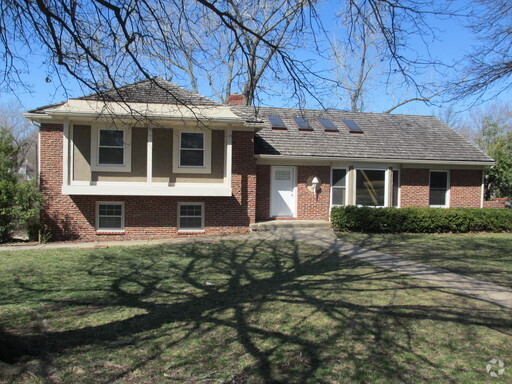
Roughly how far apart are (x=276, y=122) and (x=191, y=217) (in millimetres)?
5728

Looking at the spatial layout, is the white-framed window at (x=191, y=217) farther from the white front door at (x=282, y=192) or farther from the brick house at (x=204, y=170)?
the white front door at (x=282, y=192)

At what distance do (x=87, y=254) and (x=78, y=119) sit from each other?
180 inches

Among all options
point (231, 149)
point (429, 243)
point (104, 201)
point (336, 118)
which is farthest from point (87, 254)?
point (336, 118)

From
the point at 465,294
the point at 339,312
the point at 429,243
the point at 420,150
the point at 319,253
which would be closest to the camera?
the point at 339,312

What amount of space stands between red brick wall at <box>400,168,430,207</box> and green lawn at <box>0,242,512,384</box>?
28.7 ft

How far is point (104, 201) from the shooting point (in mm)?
12625

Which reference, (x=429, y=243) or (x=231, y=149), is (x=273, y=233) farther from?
(x=429, y=243)

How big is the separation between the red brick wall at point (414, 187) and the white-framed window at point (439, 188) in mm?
341

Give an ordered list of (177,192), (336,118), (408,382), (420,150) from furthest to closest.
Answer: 1. (336,118)
2. (420,150)
3. (177,192)
4. (408,382)

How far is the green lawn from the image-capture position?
365cm

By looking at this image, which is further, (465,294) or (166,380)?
(465,294)

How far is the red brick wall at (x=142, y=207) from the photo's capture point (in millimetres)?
12297

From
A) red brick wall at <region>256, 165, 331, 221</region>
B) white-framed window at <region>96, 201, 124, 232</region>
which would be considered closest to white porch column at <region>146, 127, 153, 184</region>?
white-framed window at <region>96, 201, 124, 232</region>

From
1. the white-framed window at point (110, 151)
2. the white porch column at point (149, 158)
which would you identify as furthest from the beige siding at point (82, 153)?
the white porch column at point (149, 158)
